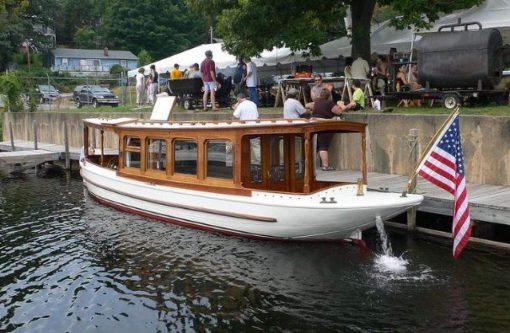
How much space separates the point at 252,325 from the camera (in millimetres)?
7988

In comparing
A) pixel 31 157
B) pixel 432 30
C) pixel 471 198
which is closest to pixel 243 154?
pixel 471 198

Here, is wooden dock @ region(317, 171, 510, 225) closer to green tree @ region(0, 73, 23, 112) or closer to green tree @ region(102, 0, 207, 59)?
green tree @ region(0, 73, 23, 112)

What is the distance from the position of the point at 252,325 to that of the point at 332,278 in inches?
79.0

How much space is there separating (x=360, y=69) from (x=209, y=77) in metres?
4.73

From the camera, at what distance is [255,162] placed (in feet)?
39.0

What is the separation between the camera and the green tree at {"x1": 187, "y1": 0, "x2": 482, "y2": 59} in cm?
1780

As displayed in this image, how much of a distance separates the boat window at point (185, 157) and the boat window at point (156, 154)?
0.45 meters

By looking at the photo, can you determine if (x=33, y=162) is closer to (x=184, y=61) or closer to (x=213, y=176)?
(x=184, y=61)

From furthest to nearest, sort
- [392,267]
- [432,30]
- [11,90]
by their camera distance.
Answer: [11,90], [432,30], [392,267]

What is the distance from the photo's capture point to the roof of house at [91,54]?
80438mm

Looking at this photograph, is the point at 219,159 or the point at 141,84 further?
the point at 141,84

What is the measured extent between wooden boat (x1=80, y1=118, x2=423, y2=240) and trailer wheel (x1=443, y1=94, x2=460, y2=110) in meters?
2.22

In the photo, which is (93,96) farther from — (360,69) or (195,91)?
(360,69)

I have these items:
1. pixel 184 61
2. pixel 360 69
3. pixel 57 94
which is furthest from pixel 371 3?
pixel 57 94
